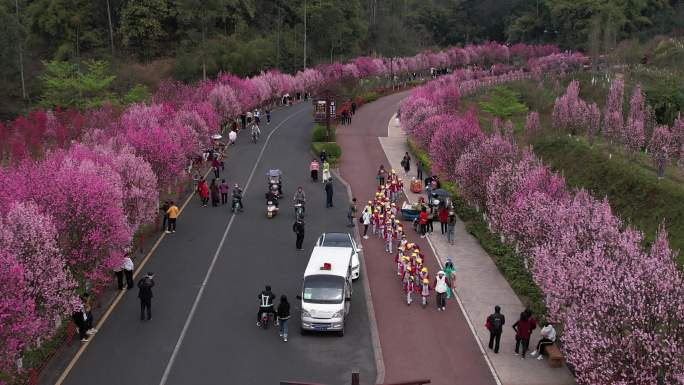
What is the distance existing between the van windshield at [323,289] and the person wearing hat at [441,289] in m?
3.33

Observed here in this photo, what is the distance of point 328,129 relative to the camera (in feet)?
172

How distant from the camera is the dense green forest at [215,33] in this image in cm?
8625

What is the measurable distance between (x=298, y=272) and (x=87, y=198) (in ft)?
27.4

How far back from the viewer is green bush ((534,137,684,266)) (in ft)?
108

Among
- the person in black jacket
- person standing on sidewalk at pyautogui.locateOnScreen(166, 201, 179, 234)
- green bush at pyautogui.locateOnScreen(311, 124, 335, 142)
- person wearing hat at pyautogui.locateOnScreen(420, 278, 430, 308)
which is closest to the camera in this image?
the person in black jacket

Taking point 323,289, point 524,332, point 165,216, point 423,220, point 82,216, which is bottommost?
point 165,216

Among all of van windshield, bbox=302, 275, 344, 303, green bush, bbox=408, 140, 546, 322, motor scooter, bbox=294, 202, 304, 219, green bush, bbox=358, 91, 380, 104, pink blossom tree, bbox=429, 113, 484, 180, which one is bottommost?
green bush, bbox=358, 91, 380, 104

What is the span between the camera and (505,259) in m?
27.0

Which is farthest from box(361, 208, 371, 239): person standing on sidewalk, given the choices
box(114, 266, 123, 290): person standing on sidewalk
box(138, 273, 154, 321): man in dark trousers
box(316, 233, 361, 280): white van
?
box(138, 273, 154, 321): man in dark trousers

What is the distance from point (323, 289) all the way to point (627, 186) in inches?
916

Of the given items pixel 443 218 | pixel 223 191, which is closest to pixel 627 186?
pixel 443 218

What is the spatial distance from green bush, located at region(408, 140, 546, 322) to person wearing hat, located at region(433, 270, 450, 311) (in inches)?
115

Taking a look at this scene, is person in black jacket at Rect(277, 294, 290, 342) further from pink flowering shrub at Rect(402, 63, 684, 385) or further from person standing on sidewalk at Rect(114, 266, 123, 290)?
pink flowering shrub at Rect(402, 63, 684, 385)

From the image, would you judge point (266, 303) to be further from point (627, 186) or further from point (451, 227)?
point (627, 186)
